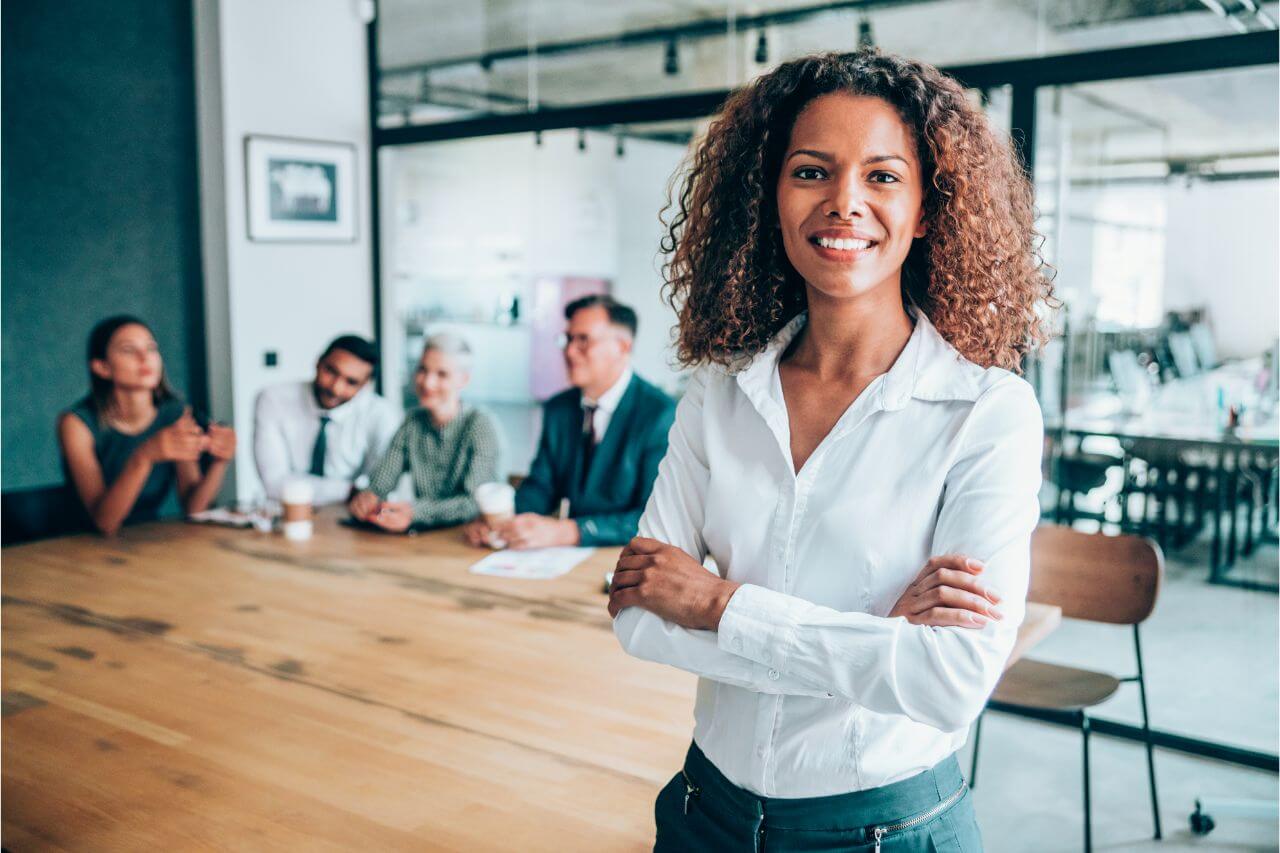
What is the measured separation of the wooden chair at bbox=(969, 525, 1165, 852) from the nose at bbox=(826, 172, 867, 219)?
6.15 ft

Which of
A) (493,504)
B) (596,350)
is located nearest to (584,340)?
(596,350)

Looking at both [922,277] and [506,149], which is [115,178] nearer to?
[506,149]

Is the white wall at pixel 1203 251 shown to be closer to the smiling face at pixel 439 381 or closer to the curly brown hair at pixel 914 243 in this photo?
the smiling face at pixel 439 381

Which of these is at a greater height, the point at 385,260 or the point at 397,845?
the point at 385,260

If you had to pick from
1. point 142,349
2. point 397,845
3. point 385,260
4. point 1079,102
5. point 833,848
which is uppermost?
point 1079,102

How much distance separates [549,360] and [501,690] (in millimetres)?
3524

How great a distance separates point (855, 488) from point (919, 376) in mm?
134

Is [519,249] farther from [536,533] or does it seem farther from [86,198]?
[536,533]

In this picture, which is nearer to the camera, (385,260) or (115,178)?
(115,178)

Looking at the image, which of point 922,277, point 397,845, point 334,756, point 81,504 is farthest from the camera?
point 81,504

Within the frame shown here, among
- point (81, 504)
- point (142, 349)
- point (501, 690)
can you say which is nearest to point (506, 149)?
point (142, 349)

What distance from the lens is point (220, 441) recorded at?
3256mm

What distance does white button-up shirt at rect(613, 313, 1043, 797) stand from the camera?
1.00m

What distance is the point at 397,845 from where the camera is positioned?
142 cm
